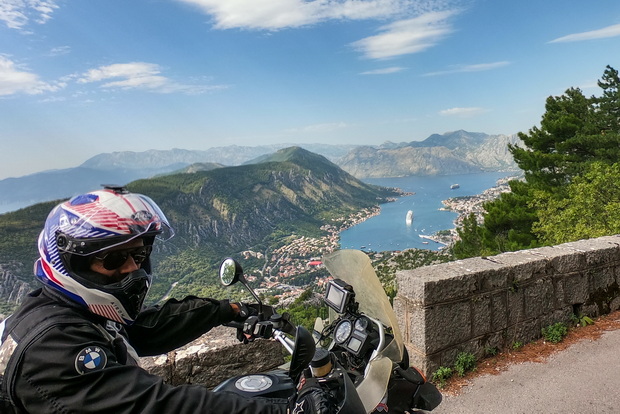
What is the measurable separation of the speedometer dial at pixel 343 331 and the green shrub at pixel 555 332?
3901 mm

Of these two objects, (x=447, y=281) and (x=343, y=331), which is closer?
(x=343, y=331)

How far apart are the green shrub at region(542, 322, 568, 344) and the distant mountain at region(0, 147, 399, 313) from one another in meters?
20.9

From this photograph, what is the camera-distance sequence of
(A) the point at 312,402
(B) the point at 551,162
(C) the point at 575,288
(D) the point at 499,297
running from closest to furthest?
(A) the point at 312,402, (D) the point at 499,297, (C) the point at 575,288, (B) the point at 551,162

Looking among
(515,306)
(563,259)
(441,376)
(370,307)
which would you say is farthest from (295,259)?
(370,307)

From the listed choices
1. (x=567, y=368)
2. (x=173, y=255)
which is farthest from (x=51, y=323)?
(x=173, y=255)

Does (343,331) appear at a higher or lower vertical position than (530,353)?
higher

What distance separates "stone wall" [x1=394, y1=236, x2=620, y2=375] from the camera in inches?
149

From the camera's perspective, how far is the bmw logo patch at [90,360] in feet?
3.88

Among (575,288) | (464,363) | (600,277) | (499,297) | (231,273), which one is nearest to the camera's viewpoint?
(231,273)

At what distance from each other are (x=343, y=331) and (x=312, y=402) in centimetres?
52

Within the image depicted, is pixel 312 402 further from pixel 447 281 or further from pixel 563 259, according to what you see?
pixel 563 259

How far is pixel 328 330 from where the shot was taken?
197 cm

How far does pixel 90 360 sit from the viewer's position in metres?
1.20

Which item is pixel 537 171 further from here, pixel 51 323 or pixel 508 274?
pixel 51 323
